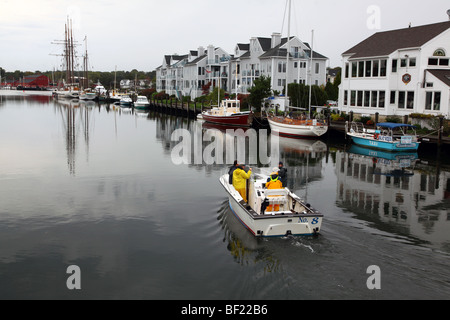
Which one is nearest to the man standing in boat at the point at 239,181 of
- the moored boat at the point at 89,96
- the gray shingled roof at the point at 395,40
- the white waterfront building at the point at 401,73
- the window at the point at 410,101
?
the white waterfront building at the point at 401,73

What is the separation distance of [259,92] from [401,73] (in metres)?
22.2

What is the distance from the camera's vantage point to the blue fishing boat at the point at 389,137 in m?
36.4

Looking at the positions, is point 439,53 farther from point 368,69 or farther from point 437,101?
point 368,69

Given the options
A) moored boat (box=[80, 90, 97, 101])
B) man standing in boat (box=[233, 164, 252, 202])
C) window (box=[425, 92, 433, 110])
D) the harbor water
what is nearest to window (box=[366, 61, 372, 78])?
window (box=[425, 92, 433, 110])

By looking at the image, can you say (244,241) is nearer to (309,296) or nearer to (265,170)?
(309,296)

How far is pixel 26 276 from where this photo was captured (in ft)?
41.4

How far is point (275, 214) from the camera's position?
14602mm

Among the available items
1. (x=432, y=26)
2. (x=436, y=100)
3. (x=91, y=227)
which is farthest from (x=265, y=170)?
(x=432, y=26)

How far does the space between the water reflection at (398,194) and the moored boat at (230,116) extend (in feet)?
79.5

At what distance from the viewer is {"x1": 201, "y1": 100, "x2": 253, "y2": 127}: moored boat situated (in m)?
58.4

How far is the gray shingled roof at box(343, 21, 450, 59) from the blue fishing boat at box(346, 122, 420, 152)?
935 centimetres

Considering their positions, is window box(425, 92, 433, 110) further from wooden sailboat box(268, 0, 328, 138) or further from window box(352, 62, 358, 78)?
window box(352, 62, 358, 78)

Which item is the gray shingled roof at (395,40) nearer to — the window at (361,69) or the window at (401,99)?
the window at (361,69)

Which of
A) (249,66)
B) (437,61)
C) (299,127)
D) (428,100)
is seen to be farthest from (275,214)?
(249,66)
